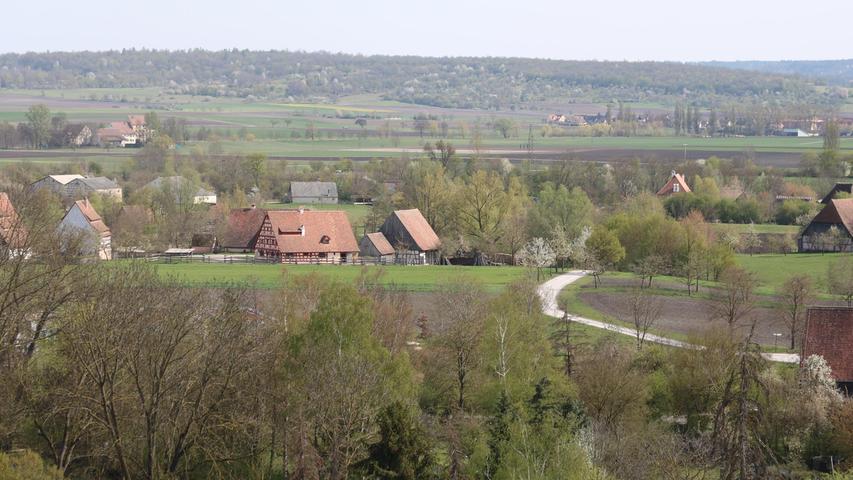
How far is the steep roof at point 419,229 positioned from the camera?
2288 inches

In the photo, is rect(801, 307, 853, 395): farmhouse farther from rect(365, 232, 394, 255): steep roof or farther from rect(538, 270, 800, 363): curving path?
rect(365, 232, 394, 255): steep roof

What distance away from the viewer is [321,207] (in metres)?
81.8

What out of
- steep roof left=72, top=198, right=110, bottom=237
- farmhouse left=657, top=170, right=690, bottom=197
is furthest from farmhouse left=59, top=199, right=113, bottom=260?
farmhouse left=657, top=170, right=690, bottom=197

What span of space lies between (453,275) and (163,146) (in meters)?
62.5

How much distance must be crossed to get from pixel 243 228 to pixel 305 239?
6803 mm

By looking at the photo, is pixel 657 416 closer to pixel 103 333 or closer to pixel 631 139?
pixel 103 333

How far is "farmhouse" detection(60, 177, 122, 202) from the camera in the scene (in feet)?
241

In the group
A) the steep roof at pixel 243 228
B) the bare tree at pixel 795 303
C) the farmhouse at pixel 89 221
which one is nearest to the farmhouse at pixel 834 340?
the bare tree at pixel 795 303

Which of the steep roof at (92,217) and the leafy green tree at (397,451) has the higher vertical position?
the leafy green tree at (397,451)

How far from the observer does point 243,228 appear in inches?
2432

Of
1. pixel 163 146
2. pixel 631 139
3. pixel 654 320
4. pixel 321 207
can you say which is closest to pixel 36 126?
pixel 163 146

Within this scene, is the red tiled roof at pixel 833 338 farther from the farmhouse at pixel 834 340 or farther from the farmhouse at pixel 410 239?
the farmhouse at pixel 410 239

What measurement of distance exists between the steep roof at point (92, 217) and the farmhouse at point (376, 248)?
13448mm

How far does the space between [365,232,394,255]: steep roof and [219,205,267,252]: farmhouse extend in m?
6.40
